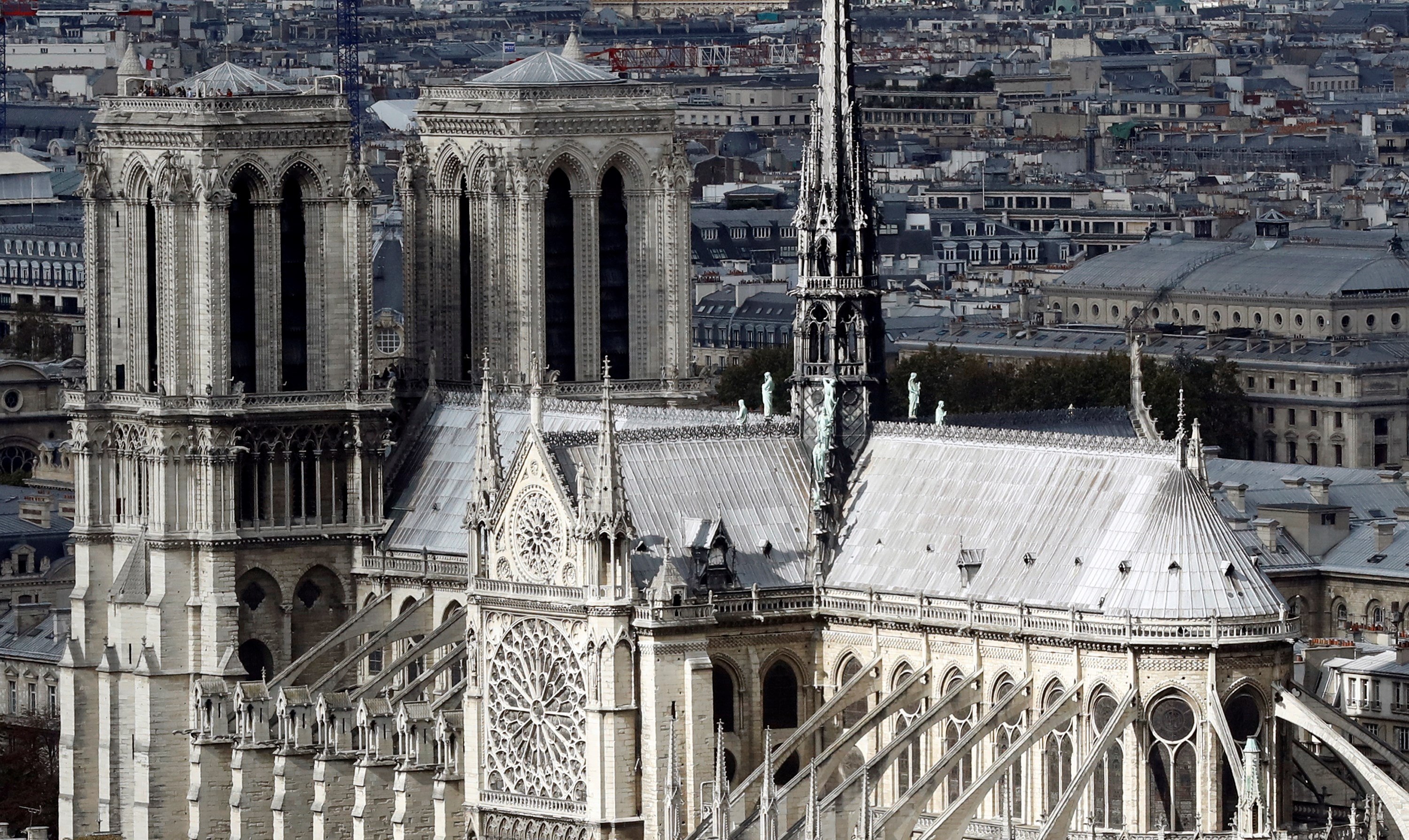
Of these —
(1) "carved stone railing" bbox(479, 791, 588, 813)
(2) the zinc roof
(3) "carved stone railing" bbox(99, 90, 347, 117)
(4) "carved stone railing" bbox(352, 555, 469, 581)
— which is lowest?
(1) "carved stone railing" bbox(479, 791, 588, 813)

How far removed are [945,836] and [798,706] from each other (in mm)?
12496

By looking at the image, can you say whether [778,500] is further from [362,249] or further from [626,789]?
[362,249]

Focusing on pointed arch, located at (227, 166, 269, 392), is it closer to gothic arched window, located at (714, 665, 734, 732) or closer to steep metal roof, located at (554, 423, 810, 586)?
steep metal roof, located at (554, 423, 810, 586)

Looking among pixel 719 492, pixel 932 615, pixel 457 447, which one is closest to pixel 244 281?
pixel 457 447

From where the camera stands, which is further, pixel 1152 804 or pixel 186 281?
pixel 186 281

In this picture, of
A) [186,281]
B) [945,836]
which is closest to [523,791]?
[945,836]

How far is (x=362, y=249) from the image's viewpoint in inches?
7756

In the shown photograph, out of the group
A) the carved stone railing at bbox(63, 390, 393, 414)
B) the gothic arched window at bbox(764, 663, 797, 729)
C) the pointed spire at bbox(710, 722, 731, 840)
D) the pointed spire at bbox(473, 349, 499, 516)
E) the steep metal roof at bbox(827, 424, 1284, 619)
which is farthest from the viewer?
the carved stone railing at bbox(63, 390, 393, 414)

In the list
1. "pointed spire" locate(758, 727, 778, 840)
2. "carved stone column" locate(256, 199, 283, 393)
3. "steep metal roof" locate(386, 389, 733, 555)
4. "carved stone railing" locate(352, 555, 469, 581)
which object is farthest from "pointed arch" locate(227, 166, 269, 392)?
"pointed spire" locate(758, 727, 778, 840)

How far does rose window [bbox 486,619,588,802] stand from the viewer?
17175 centimetres

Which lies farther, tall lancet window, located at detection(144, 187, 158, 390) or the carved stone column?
tall lancet window, located at detection(144, 187, 158, 390)

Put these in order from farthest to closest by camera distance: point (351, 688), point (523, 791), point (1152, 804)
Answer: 1. point (351, 688)
2. point (523, 791)
3. point (1152, 804)

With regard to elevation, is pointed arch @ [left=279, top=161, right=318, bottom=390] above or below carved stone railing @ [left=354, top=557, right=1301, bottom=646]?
above

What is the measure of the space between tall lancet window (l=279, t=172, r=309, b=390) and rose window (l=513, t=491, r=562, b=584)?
25124 millimetres
